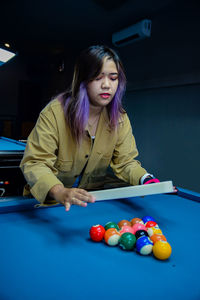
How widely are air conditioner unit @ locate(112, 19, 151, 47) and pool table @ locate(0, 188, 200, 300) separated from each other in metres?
3.83

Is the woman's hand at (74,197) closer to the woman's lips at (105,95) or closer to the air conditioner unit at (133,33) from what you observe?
the woman's lips at (105,95)

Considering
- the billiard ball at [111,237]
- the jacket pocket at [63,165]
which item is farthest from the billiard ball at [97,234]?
the jacket pocket at [63,165]

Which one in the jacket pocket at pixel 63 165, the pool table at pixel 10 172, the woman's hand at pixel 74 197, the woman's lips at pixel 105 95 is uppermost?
the woman's lips at pixel 105 95

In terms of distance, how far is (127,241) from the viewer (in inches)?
35.3

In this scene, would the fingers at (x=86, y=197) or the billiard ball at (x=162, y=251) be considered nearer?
the billiard ball at (x=162, y=251)

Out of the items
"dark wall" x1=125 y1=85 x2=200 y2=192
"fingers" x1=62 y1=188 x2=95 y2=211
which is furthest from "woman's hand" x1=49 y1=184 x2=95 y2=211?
"dark wall" x1=125 y1=85 x2=200 y2=192

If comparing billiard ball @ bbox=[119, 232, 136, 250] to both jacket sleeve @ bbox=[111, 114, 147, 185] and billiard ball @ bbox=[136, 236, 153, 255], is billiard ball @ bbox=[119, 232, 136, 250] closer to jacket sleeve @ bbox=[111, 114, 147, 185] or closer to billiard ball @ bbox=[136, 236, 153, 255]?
billiard ball @ bbox=[136, 236, 153, 255]

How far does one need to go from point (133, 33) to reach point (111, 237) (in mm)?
4305

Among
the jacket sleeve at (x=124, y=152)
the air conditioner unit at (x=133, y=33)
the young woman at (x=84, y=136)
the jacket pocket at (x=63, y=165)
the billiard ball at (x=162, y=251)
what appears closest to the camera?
the billiard ball at (x=162, y=251)

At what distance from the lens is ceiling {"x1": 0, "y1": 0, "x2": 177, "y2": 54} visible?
4001 mm

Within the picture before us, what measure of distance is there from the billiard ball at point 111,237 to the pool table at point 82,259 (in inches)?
0.7

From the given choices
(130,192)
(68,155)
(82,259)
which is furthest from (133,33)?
(82,259)

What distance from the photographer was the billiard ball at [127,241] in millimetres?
897

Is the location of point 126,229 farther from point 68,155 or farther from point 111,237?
point 68,155
